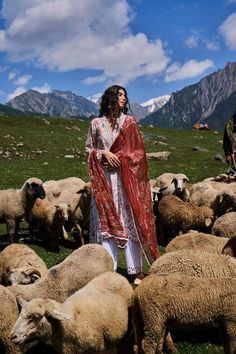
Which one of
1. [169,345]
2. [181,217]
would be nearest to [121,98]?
[169,345]

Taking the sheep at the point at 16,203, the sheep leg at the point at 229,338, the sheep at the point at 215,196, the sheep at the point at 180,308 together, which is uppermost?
the sheep at the point at 16,203

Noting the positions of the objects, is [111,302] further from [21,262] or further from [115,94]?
[115,94]

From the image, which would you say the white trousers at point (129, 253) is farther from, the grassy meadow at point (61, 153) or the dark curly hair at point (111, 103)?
the dark curly hair at point (111, 103)

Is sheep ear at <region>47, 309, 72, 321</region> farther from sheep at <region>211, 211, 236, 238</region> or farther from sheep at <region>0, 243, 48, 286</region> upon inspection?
sheep at <region>211, 211, 236, 238</region>

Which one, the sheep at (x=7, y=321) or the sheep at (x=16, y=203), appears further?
the sheep at (x=16, y=203)

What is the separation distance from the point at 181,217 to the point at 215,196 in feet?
7.10

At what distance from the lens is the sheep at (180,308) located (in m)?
5.89

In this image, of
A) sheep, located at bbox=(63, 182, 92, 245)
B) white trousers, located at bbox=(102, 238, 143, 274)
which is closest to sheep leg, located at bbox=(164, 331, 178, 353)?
white trousers, located at bbox=(102, 238, 143, 274)

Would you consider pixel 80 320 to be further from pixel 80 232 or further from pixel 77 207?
pixel 77 207

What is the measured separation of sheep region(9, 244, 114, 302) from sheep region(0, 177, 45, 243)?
5.00 meters

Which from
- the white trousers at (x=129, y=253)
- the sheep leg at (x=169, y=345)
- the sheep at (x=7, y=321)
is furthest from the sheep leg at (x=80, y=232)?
the sheep leg at (x=169, y=345)

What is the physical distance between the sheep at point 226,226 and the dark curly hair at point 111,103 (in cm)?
375

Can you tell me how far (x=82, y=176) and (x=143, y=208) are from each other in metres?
17.0

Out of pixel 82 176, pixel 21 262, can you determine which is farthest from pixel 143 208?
pixel 82 176
